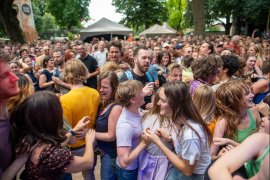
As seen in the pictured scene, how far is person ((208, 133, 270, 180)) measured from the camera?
3.96ft

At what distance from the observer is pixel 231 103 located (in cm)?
270

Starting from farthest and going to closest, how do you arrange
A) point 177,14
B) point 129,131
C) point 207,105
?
1. point 177,14
2. point 207,105
3. point 129,131

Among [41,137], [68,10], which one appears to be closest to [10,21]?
[41,137]

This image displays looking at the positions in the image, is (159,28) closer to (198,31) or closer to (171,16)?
(198,31)

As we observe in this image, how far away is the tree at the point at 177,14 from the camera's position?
169 feet

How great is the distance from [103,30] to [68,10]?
23304mm

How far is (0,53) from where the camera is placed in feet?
5.82

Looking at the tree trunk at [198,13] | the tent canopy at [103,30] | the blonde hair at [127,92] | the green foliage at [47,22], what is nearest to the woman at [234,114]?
the blonde hair at [127,92]

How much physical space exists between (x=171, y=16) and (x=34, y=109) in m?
52.2

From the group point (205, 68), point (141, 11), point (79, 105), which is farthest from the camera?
point (141, 11)

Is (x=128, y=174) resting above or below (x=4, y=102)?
below

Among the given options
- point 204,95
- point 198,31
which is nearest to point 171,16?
point 198,31

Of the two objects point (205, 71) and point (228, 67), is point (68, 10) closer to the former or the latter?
point (228, 67)

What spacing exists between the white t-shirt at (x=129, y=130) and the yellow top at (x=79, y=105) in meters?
0.62
